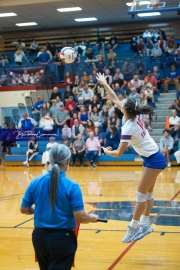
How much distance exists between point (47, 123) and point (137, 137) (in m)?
15.2

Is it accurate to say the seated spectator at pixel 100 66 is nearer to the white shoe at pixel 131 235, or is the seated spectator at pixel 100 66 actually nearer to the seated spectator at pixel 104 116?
the seated spectator at pixel 104 116

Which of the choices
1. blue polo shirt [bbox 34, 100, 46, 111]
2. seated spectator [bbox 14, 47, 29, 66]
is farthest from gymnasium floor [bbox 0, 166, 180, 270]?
seated spectator [bbox 14, 47, 29, 66]

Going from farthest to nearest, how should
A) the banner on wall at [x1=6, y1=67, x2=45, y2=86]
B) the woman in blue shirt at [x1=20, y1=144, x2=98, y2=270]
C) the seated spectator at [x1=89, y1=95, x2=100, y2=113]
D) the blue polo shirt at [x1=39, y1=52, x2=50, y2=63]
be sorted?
the blue polo shirt at [x1=39, y1=52, x2=50, y2=63]
the banner on wall at [x1=6, y1=67, x2=45, y2=86]
the seated spectator at [x1=89, y1=95, x2=100, y2=113]
the woman in blue shirt at [x1=20, y1=144, x2=98, y2=270]

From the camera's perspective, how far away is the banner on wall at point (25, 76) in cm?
2353


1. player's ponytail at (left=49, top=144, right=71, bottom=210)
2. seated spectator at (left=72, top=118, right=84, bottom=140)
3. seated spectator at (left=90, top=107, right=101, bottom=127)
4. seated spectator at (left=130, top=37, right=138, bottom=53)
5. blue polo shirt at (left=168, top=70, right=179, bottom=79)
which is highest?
seated spectator at (left=130, top=37, right=138, bottom=53)

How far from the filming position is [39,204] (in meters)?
4.26

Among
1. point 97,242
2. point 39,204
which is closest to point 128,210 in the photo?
point 97,242

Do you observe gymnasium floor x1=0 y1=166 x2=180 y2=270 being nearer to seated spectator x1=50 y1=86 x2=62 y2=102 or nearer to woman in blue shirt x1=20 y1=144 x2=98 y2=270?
woman in blue shirt x1=20 y1=144 x2=98 y2=270

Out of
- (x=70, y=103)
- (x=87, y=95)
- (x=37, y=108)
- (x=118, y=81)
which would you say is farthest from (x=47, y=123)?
(x=118, y=81)

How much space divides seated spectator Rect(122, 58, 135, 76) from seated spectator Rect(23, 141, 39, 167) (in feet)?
19.1

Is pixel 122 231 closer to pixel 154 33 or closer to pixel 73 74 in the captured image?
pixel 73 74

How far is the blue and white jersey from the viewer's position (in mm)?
6855

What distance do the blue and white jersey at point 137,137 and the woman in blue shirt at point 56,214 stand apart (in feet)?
8.73

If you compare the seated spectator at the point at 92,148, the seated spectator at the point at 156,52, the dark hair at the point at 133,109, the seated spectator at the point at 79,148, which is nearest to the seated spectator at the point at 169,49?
the seated spectator at the point at 156,52
